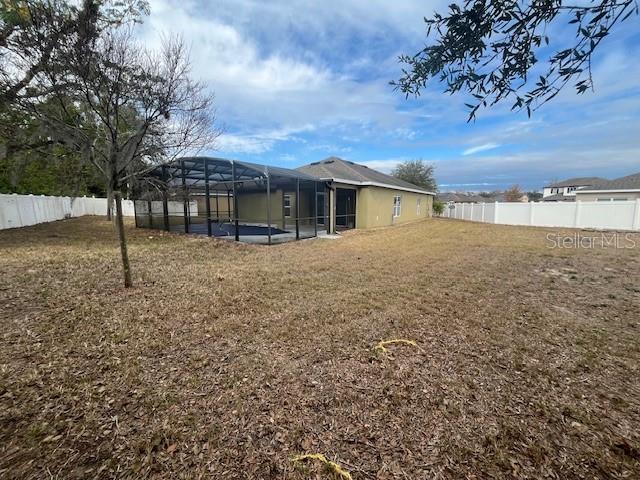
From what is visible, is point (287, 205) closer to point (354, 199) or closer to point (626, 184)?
point (354, 199)

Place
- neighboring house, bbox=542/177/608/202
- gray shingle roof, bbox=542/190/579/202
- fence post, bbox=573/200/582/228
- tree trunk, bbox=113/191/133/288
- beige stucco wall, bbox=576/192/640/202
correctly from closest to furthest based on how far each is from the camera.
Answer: tree trunk, bbox=113/191/133/288, fence post, bbox=573/200/582/228, beige stucco wall, bbox=576/192/640/202, gray shingle roof, bbox=542/190/579/202, neighboring house, bbox=542/177/608/202

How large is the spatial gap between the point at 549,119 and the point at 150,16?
24.8ft

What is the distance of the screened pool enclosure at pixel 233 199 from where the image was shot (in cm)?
1036

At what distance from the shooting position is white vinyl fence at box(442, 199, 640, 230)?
14203mm

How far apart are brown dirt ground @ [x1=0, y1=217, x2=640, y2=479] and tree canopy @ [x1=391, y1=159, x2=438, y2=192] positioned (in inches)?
1129

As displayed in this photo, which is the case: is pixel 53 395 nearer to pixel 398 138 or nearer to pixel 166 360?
pixel 166 360

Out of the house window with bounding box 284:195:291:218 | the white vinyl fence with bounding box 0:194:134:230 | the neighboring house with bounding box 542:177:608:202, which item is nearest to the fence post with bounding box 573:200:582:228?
the house window with bounding box 284:195:291:218

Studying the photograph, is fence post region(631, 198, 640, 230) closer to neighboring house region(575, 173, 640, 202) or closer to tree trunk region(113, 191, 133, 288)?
neighboring house region(575, 173, 640, 202)

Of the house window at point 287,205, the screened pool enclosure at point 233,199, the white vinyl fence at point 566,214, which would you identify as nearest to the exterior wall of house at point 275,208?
the screened pool enclosure at point 233,199

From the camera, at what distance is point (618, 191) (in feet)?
67.2

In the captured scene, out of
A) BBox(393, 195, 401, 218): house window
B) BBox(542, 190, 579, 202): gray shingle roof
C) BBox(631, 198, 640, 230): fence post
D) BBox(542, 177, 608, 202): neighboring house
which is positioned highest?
BBox(542, 177, 608, 202): neighboring house

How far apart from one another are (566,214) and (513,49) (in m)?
19.2

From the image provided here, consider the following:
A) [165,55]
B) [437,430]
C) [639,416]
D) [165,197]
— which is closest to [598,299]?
[639,416]

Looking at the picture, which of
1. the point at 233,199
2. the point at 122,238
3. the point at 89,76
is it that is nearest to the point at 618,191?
the point at 233,199
